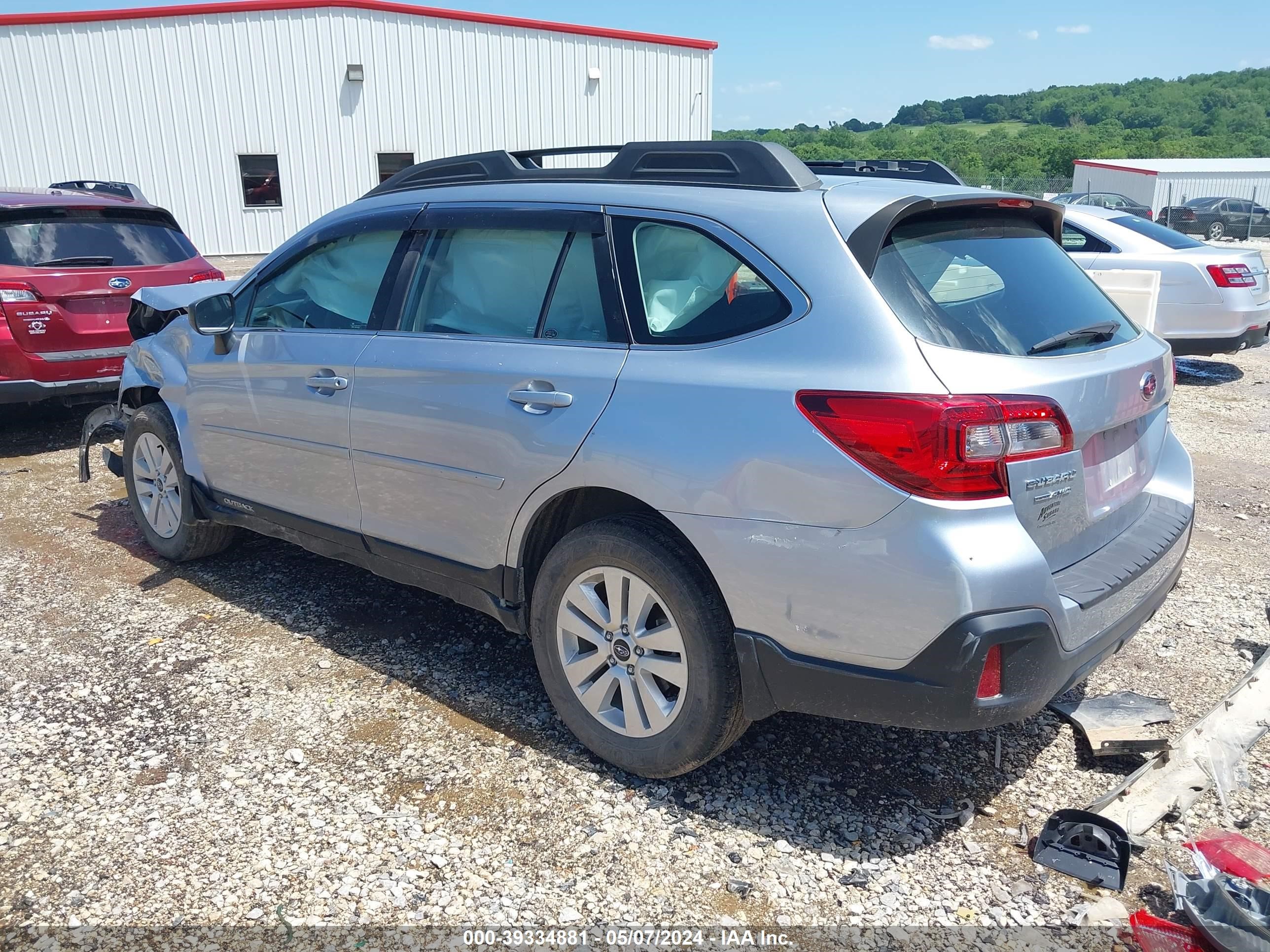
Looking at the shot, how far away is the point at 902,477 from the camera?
8.13 feet

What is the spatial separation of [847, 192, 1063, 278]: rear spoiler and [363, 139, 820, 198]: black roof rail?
293 millimetres

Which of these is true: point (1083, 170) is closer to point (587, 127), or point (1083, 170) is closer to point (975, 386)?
point (587, 127)

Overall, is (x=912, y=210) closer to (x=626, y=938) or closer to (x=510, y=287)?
(x=510, y=287)

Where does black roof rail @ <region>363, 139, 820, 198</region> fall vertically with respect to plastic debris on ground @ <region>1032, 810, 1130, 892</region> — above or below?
above

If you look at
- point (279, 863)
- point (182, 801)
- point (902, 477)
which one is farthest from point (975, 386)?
point (182, 801)

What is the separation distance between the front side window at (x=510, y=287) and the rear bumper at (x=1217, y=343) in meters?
7.90

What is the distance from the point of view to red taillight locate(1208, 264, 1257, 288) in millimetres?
9242

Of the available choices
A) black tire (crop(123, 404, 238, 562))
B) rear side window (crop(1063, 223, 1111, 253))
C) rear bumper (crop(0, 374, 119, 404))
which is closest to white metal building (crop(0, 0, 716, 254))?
rear bumper (crop(0, 374, 119, 404))

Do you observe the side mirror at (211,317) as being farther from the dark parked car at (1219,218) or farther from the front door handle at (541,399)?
the dark parked car at (1219,218)

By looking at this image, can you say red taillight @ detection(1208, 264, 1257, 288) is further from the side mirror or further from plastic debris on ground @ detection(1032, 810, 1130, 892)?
the side mirror

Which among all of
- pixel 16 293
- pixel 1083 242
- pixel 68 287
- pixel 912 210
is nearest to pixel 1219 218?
pixel 1083 242

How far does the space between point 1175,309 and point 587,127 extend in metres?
18.1

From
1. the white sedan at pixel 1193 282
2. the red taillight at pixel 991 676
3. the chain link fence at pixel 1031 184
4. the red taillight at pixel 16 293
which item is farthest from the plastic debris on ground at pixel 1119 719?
the chain link fence at pixel 1031 184

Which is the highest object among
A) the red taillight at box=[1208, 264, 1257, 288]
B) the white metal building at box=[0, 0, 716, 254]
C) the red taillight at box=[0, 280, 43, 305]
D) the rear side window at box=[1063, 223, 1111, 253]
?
the white metal building at box=[0, 0, 716, 254]
